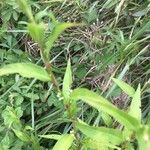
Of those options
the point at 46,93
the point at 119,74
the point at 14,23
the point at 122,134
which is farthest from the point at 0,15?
the point at 122,134

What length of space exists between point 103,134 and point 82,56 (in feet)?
2.71

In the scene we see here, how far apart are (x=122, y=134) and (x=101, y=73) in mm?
667

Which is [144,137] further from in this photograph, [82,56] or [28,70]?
[82,56]

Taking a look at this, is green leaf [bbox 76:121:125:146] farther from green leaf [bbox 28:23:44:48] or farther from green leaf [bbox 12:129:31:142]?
green leaf [bbox 12:129:31:142]

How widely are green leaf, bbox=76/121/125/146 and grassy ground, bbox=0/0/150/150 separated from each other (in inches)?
18.2

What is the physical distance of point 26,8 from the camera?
860 millimetres

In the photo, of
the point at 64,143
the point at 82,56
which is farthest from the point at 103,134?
the point at 82,56

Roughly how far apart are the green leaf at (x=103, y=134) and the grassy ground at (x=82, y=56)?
462mm

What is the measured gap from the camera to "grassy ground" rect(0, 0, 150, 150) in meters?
1.63

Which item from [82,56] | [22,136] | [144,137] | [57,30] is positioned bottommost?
[22,136]

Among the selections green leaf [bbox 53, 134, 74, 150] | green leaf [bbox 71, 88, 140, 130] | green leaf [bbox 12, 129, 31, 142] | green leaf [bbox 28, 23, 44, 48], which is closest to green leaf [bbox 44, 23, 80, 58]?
green leaf [bbox 28, 23, 44, 48]

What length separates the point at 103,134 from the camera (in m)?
1.01

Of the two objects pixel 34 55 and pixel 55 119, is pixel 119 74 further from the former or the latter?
pixel 34 55

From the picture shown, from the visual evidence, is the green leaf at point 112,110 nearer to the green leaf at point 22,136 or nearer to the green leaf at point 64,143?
the green leaf at point 64,143
